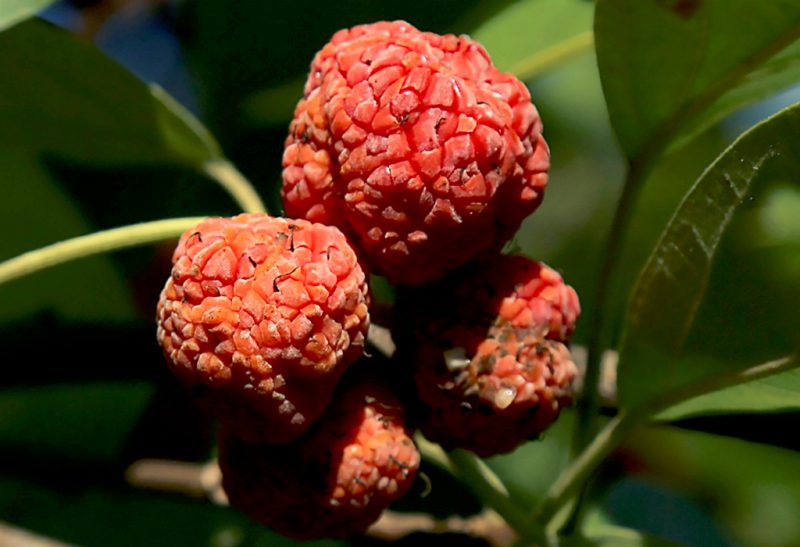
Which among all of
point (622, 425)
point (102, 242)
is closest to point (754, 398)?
point (622, 425)

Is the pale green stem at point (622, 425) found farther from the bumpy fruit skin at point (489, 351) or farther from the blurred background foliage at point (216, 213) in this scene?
the bumpy fruit skin at point (489, 351)

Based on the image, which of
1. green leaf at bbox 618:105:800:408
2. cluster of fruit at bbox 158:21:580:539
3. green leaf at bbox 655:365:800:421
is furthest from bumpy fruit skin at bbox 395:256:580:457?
green leaf at bbox 655:365:800:421

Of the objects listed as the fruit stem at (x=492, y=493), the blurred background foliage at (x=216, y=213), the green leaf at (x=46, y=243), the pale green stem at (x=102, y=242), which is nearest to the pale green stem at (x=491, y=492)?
the fruit stem at (x=492, y=493)

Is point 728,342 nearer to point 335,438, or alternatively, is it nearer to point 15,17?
point 335,438

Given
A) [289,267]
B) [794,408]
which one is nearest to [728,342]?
[794,408]

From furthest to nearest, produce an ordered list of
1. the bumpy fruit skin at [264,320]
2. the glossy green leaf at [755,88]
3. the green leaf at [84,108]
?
the green leaf at [84,108] → the glossy green leaf at [755,88] → the bumpy fruit skin at [264,320]
